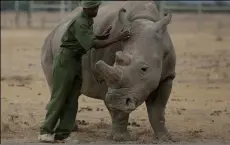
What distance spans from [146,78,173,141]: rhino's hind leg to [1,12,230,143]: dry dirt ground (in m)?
0.19

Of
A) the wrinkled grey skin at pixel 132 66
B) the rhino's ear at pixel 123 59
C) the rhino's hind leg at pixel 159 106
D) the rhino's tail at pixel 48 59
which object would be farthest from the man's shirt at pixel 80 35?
the rhino's tail at pixel 48 59

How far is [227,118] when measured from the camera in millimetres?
10656

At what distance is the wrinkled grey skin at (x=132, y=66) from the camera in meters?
8.01

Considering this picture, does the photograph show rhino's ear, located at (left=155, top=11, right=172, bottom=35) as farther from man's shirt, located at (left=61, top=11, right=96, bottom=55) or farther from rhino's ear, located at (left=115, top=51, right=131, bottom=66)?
man's shirt, located at (left=61, top=11, right=96, bottom=55)

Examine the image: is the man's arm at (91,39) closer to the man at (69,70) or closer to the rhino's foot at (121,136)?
the man at (69,70)

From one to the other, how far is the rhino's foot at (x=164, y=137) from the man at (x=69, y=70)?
1.13 meters

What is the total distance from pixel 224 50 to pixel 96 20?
54.7 ft

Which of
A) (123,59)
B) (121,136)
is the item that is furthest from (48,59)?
(123,59)

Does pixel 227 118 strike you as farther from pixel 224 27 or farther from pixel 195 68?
pixel 224 27

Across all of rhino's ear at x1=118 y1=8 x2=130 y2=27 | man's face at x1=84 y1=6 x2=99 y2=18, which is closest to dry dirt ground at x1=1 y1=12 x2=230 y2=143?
rhino's ear at x1=118 y1=8 x2=130 y2=27

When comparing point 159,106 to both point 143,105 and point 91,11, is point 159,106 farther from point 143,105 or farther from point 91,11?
point 143,105

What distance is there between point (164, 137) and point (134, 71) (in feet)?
4.19

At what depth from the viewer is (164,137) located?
29.1ft

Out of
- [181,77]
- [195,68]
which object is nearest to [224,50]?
[195,68]
